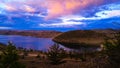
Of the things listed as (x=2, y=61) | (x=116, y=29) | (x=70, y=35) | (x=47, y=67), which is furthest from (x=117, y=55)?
(x=70, y=35)

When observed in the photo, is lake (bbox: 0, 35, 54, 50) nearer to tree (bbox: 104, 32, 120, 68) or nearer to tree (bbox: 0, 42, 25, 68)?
tree (bbox: 104, 32, 120, 68)

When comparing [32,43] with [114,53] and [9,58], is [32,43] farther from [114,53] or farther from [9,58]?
[9,58]

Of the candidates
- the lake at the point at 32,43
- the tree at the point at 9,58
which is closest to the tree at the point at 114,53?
the tree at the point at 9,58

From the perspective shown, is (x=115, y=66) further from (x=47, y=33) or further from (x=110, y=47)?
(x=47, y=33)

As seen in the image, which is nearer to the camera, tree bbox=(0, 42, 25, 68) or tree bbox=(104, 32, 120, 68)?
tree bbox=(0, 42, 25, 68)

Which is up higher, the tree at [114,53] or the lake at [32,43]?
the lake at [32,43]

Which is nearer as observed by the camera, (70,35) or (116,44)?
(116,44)

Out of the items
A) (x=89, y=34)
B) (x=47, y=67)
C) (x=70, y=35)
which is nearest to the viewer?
(x=47, y=67)

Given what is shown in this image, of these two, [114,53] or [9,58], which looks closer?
[9,58]

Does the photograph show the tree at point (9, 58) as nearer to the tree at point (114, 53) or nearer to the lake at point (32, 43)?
the tree at point (114, 53)

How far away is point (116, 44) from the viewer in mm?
16656

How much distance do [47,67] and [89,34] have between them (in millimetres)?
92508

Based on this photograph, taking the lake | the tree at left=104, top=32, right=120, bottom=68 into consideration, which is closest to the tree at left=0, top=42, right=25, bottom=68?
the tree at left=104, top=32, right=120, bottom=68

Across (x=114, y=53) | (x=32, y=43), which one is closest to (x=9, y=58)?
(x=114, y=53)
